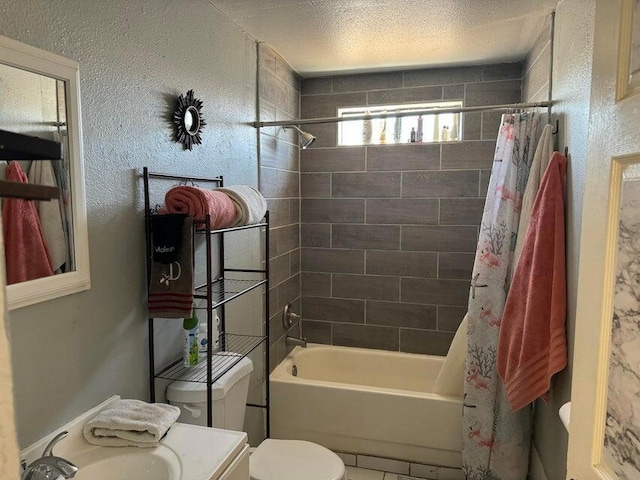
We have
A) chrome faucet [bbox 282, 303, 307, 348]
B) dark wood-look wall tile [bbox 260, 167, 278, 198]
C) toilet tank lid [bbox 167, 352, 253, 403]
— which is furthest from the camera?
chrome faucet [bbox 282, 303, 307, 348]

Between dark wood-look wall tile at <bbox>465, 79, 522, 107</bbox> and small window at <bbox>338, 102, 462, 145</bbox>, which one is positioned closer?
dark wood-look wall tile at <bbox>465, 79, 522, 107</bbox>

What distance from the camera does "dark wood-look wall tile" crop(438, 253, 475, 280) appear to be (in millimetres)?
3178

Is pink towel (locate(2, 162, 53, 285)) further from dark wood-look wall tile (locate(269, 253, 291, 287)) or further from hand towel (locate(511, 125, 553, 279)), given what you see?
hand towel (locate(511, 125, 553, 279))

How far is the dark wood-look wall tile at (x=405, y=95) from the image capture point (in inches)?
124

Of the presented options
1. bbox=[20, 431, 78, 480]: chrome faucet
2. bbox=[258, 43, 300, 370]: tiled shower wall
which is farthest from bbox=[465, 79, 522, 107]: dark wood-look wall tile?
bbox=[20, 431, 78, 480]: chrome faucet

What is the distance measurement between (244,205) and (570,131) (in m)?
1.47

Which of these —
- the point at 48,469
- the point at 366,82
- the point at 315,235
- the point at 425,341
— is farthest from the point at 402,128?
the point at 48,469

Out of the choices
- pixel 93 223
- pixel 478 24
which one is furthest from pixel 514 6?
pixel 93 223

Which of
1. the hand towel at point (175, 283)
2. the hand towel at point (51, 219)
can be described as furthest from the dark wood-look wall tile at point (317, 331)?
the hand towel at point (51, 219)

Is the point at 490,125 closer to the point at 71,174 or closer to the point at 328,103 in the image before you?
the point at 328,103

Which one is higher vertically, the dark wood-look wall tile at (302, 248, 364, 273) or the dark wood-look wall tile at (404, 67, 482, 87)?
the dark wood-look wall tile at (404, 67, 482, 87)

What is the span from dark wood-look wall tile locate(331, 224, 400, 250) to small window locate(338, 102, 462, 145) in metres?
0.63

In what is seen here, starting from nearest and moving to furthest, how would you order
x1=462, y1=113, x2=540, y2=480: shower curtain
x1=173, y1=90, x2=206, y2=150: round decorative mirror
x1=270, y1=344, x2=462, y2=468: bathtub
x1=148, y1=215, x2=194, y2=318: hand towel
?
1. x1=148, y1=215, x2=194, y2=318: hand towel
2. x1=173, y1=90, x2=206, y2=150: round decorative mirror
3. x1=462, y1=113, x2=540, y2=480: shower curtain
4. x1=270, y1=344, x2=462, y2=468: bathtub

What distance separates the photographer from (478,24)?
7.88 ft
